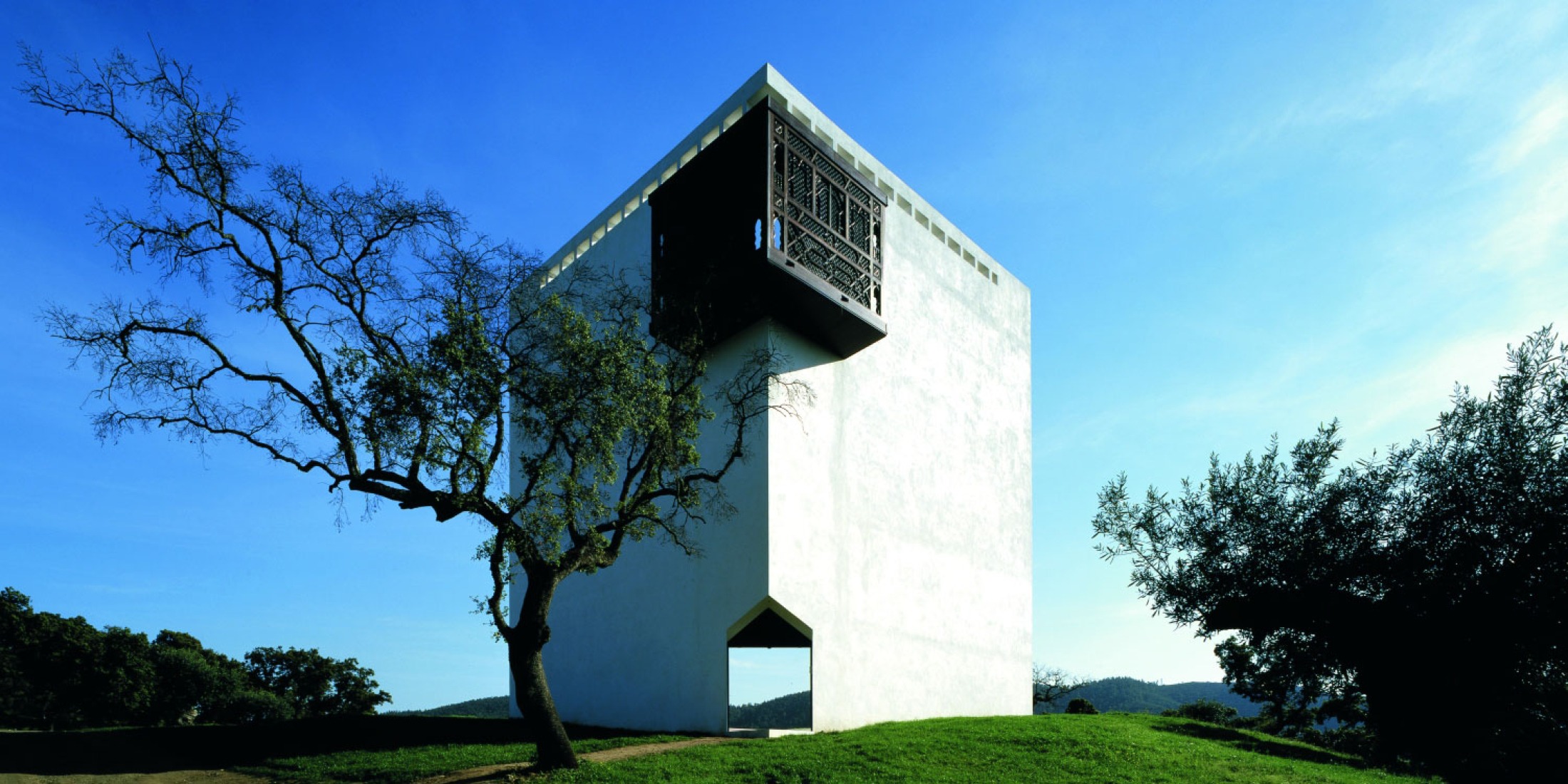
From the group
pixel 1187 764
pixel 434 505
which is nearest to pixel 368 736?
pixel 434 505

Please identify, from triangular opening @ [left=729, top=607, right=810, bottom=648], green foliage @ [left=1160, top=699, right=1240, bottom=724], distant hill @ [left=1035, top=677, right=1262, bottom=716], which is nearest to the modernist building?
triangular opening @ [left=729, top=607, right=810, bottom=648]

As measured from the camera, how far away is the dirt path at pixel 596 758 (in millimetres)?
16141

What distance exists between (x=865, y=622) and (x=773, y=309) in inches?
312

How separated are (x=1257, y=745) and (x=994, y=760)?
27.9 feet

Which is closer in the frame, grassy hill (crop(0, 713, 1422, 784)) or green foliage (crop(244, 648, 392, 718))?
grassy hill (crop(0, 713, 1422, 784))

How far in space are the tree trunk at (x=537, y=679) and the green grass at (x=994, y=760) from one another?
54 cm

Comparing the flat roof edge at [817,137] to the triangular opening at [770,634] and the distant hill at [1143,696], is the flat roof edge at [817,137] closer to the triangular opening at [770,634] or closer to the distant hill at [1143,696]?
the triangular opening at [770,634]

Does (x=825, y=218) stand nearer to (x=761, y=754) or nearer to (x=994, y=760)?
(x=761, y=754)

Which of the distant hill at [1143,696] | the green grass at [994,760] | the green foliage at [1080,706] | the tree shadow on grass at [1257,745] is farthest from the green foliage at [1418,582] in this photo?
the distant hill at [1143,696]

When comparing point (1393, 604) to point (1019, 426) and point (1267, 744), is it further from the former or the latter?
point (1019, 426)

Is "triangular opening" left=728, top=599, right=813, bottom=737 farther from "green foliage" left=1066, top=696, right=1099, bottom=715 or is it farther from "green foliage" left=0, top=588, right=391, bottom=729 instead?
"green foliage" left=0, top=588, right=391, bottom=729

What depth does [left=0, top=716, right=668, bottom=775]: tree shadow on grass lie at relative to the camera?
18.8 meters

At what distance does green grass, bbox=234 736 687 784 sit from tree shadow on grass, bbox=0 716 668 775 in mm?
709

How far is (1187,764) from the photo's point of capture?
1788cm
